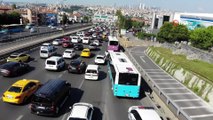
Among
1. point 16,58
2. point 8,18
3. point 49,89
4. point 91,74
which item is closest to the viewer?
point 49,89

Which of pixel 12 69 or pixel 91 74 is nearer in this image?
pixel 12 69

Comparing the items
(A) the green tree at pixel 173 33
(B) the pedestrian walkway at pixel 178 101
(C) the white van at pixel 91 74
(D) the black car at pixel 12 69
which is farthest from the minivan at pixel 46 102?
(A) the green tree at pixel 173 33

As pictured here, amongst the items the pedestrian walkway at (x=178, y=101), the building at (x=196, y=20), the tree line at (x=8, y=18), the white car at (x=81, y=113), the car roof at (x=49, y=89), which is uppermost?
the building at (x=196, y=20)

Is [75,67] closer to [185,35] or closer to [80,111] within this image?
[80,111]

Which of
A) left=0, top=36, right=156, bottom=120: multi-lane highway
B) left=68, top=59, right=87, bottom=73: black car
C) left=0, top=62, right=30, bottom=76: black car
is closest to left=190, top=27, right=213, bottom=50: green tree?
left=0, top=36, right=156, bottom=120: multi-lane highway

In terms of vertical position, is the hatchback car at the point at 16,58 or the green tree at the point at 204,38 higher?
the green tree at the point at 204,38

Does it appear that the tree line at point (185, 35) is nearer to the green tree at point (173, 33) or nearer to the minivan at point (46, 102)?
the green tree at point (173, 33)

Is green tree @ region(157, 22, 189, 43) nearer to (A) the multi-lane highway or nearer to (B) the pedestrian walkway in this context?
(B) the pedestrian walkway

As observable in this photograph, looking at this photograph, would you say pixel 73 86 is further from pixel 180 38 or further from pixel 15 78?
pixel 180 38

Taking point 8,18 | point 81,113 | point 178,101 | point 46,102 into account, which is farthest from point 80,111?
point 8,18

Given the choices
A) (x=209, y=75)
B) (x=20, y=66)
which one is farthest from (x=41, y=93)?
(x=209, y=75)
